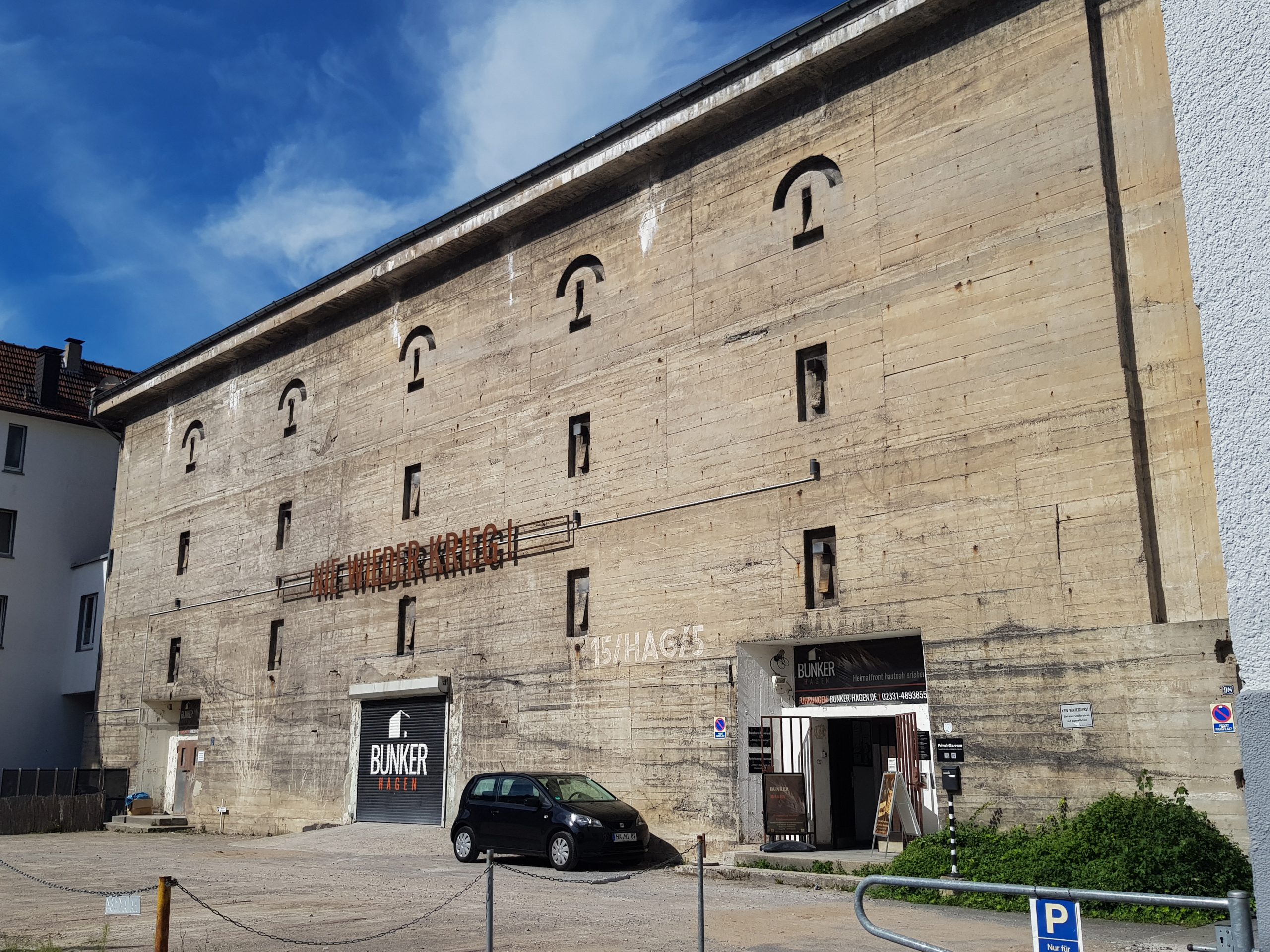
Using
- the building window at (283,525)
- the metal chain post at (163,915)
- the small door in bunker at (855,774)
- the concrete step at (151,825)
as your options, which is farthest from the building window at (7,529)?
the metal chain post at (163,915)

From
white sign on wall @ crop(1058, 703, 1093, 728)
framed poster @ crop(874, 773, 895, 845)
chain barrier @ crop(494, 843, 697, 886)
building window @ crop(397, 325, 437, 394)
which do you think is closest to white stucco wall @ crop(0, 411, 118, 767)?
building window @ crop(397, 325, 437, 394)

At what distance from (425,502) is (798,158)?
477 inches

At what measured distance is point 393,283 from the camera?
29.8m

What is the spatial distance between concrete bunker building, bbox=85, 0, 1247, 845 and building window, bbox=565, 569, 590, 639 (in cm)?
10

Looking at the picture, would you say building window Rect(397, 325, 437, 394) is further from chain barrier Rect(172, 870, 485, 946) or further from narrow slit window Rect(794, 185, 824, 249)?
chain barrier Rect(172, 870, 485, 946)

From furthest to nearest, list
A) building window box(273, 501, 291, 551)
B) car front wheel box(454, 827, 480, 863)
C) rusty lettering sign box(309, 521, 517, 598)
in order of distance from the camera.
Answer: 1. building window box(273, 501, 291, 551)
2. rusty lettering sign box(309, 521, 517, 598)
3. car front wheel box(454, 827, 480, 863)

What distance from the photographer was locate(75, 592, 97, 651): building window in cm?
4025

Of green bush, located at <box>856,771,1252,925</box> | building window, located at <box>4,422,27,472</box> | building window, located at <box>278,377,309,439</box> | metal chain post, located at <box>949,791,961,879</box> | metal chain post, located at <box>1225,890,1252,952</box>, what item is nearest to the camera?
metal chain post, located at <box>1225,890,1252,952</box>

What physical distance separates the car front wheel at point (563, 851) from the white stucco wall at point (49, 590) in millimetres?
26737

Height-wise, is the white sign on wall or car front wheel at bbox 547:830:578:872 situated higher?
the white sign on wall

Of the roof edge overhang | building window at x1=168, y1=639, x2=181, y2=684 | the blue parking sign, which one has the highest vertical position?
the roof edge overhang

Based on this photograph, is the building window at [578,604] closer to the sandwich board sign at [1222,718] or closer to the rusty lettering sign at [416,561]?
the rusty lettering sign at [416,561]

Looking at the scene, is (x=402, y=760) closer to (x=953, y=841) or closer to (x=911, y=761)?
(x=911, y=761)

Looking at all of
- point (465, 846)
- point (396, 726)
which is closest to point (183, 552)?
point (396, 726)
